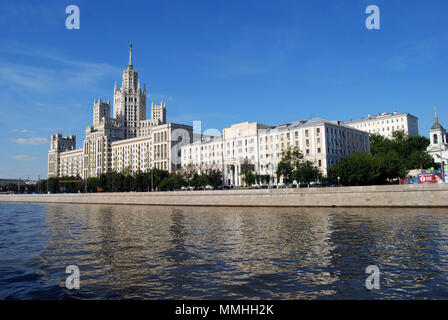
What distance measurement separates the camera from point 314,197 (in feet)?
152

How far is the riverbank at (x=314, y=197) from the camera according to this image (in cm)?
3925

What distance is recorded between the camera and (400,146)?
99.4 meters

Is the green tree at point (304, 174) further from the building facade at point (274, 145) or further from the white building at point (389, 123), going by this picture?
the white building at point (389, 123)

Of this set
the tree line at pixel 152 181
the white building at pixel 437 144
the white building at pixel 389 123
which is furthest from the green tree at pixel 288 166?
the white building at pixel 389 123

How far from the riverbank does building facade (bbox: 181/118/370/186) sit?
2248cm

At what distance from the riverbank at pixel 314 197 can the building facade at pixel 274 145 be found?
22.5 meters

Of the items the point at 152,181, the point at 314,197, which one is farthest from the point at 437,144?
the point at 152,181

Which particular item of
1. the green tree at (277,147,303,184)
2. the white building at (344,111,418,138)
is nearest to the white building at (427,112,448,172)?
the green tree at (277,147,303,184)

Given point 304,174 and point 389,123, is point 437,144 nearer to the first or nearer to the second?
point 304,174

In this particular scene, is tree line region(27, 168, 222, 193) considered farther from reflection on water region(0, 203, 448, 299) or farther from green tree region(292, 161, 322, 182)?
reflection on water region(0, 203, 448, 299)
